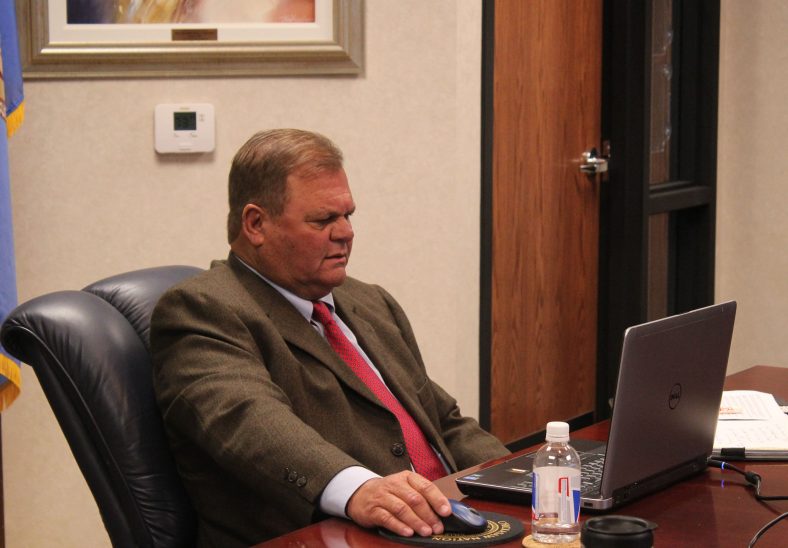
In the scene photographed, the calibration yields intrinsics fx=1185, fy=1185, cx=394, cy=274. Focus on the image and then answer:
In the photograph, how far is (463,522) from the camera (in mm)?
1433

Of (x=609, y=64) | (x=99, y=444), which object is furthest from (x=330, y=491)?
(x=609, y=64)

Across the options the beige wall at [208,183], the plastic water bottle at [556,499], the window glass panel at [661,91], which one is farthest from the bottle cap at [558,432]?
the window glass panel at [661,91]

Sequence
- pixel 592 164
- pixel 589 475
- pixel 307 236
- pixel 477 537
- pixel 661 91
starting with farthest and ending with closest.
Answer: pixel 661 91, pixel 592 164, pixel 307 236, pixel 589 475, pixel 477 537

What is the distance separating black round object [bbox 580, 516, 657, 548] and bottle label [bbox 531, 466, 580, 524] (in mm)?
162

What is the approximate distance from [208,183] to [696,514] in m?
1.92

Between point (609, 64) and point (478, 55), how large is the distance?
1.04 metres

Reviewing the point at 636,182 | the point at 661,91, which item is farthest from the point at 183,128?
the point at 661,91

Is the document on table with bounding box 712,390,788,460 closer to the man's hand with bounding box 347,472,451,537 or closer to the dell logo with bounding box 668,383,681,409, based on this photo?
the dell logo with bounding box 668,383,681,409

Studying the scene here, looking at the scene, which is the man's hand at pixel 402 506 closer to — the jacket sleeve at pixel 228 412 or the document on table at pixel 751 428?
the jacket sleeve at pixel 228 412

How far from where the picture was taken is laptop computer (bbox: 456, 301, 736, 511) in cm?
149

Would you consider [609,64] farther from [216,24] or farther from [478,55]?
[216,24]

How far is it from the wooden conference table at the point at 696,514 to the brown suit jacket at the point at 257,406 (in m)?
0.16

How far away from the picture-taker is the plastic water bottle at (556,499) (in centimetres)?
140

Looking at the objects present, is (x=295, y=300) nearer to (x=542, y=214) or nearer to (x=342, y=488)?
(x=342, y=488)
